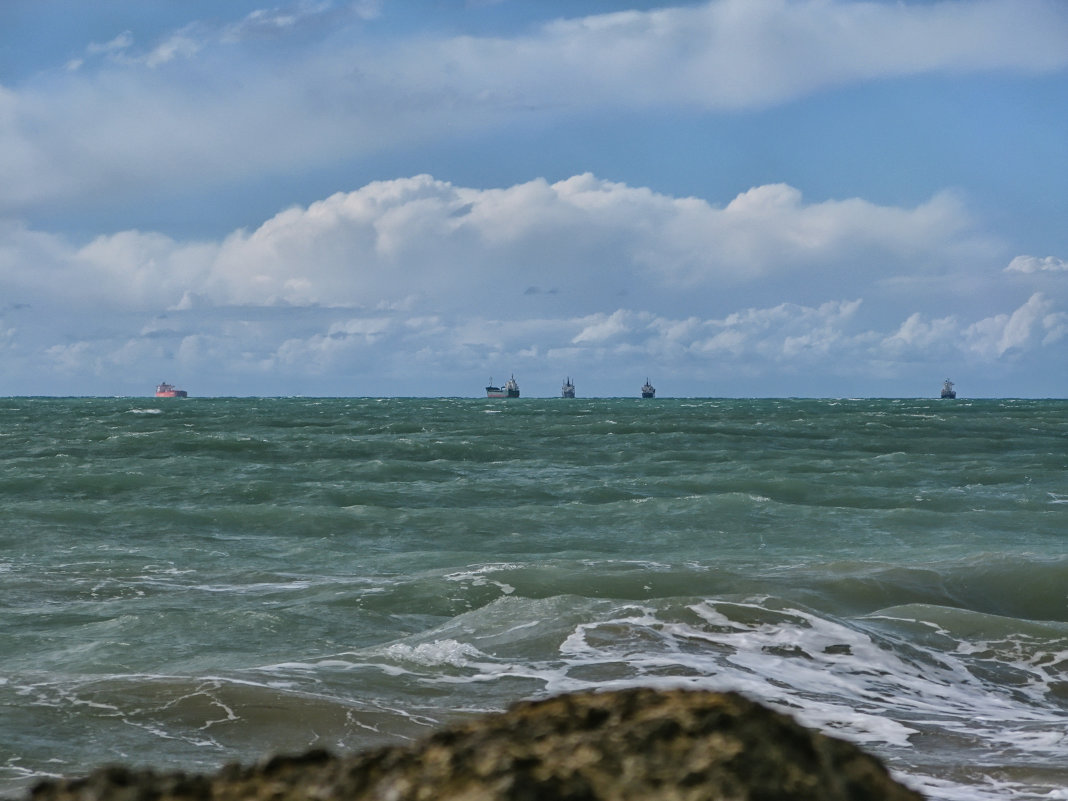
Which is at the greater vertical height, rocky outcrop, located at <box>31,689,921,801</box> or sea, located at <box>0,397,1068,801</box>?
rocky outcrop, located at <box>31,689,921,801</box>

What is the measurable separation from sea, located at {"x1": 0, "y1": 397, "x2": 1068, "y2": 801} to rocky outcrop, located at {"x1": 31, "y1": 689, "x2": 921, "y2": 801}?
3963 mm

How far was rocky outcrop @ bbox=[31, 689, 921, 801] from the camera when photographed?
154 cm

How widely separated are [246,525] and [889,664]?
11741 mm

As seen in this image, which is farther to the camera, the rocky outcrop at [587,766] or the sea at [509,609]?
the sea at [509,609]

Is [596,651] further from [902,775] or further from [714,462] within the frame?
[714,462]

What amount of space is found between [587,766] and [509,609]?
8701 mm

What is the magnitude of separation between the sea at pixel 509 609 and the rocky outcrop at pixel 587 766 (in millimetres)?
3963

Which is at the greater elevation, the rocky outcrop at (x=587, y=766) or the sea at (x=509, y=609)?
the rocky outcrop at (x=587, y=766)

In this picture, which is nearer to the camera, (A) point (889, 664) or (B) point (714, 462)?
(A) point (889, 664)

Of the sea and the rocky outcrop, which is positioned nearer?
the rocky outcrop

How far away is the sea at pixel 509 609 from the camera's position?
6.57 meters

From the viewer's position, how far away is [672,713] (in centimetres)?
168

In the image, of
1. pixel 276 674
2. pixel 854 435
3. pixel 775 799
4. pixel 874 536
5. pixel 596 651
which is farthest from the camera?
pixel 854 435

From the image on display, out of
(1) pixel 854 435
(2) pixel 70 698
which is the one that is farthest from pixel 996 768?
(1) pixel 854 435
